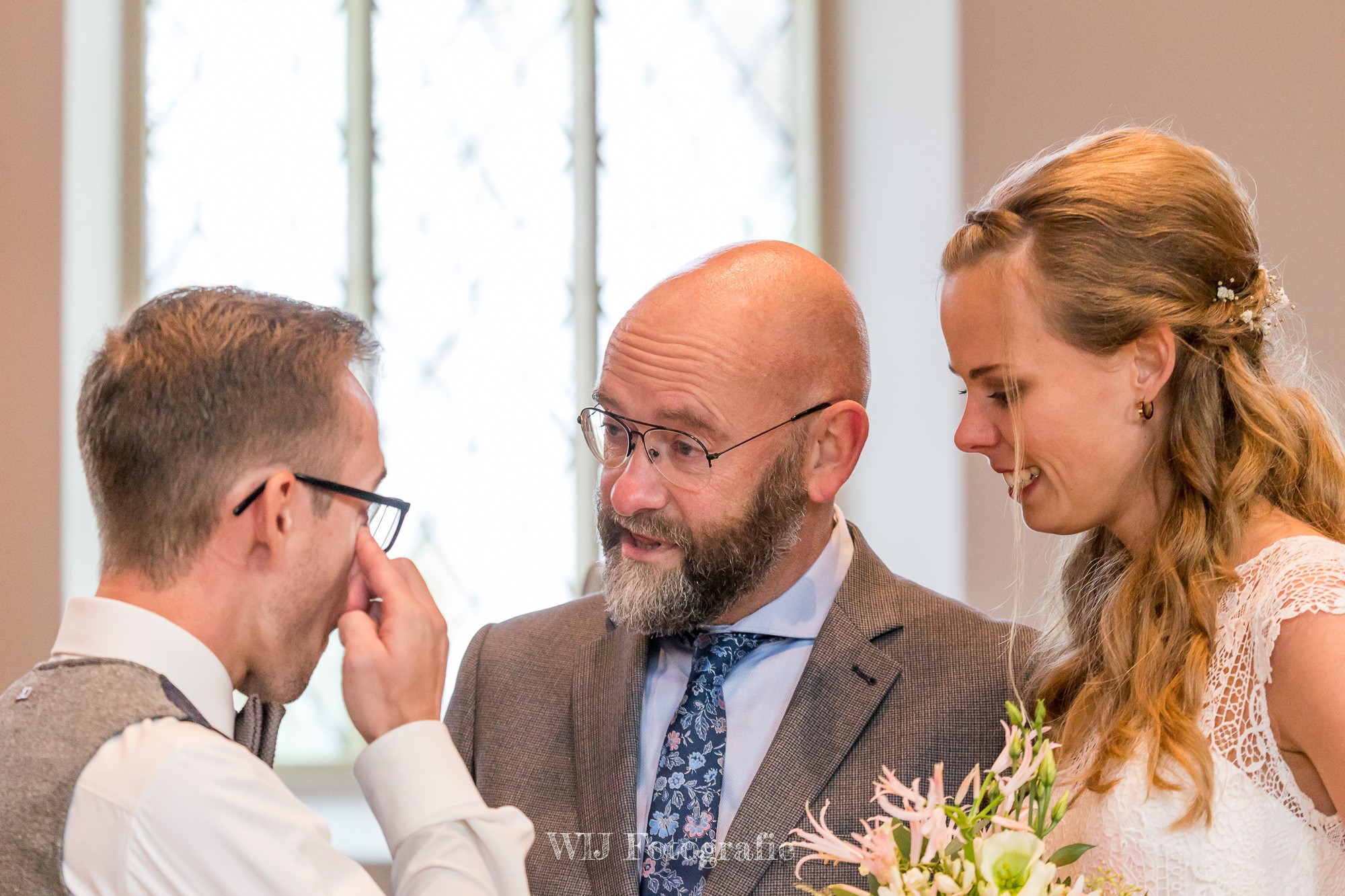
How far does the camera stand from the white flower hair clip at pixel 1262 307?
171 centimetres

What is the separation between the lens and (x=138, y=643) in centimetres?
135

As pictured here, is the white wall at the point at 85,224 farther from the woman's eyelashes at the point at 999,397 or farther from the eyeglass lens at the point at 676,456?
the woman's eyelashes at the point at 999,397

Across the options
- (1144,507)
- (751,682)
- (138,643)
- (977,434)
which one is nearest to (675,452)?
(751,682)

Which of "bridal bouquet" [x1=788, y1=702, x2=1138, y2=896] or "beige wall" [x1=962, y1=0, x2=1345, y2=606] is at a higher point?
"beige wall" [x1=962, y1=0, x2=1345, y2=606]

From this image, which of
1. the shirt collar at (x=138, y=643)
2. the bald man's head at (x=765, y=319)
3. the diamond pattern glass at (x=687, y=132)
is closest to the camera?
the shirt collar at (x=138, y=643)

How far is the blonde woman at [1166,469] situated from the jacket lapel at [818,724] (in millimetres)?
309

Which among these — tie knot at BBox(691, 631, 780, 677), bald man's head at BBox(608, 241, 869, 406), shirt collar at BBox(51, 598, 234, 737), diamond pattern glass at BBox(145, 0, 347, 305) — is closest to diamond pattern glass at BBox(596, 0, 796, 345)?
diamond pattern glass at BBox(145, 0, 347, 305)

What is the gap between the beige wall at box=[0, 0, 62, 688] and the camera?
12.4ft

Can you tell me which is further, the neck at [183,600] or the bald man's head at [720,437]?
the bald man's head at [720,437]

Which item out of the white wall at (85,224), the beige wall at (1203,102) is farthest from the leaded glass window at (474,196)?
the beige wall at (1203,102)

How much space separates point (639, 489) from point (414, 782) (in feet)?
2.30

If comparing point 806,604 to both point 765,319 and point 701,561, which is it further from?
point 765,319

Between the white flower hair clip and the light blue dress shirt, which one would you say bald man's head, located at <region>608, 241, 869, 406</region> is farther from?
the white flower hair clip

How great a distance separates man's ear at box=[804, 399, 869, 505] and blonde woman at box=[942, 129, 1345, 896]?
0.34 metres
